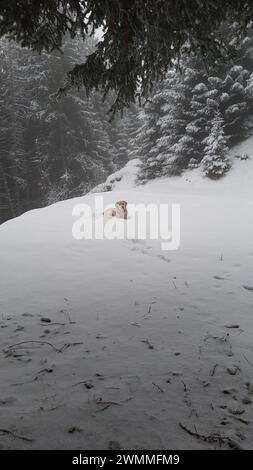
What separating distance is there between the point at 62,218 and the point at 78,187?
63.4ft

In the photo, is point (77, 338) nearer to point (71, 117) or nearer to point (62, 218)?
point (62, 218)

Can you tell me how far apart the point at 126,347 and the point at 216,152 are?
16.7 meters

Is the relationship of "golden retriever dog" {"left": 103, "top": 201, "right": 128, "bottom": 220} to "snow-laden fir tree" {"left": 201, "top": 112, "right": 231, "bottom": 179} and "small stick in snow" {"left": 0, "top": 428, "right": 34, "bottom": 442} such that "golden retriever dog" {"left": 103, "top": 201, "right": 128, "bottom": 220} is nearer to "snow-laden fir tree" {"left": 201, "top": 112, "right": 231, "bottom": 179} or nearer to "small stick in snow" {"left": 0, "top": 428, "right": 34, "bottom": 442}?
"snow-laden fir tree" {"left": 201, "top": 112, "right": 231, "bottom": 179}

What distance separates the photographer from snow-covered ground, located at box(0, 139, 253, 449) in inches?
94.6

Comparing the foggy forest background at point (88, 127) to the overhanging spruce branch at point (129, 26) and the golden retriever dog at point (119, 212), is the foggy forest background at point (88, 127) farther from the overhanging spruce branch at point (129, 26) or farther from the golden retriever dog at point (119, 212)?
the overhanging spruce branch at point (129, 26)

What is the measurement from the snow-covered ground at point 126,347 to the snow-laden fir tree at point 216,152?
38.1 ft

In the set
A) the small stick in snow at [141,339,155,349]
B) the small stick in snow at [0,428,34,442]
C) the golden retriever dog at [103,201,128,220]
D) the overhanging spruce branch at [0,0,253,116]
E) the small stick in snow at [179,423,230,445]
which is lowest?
the small stick in snow at [179,423,230,445]

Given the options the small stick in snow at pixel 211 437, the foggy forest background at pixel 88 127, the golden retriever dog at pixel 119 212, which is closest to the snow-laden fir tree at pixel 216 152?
the foggy forest background at pixel 88 127

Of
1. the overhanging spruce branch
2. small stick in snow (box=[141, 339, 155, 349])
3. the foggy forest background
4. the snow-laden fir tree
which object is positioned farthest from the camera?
the foggy forest background

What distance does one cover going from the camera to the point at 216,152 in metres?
18.5

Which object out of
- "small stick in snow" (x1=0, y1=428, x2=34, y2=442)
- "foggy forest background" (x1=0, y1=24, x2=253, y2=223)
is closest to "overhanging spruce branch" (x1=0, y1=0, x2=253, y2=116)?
"small stick in snow" (x1=0, y1=428, x2=34, y2=442)

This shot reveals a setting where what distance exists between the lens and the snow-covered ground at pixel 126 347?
7.88ft

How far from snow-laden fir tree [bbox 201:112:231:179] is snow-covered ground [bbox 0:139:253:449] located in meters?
11.6

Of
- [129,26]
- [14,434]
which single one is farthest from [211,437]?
[129,26]
